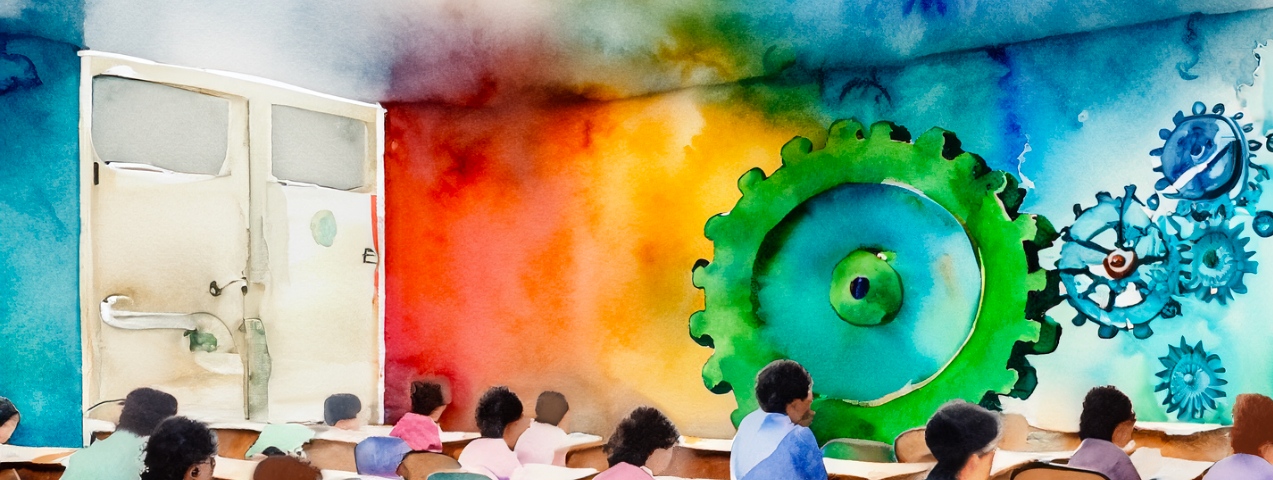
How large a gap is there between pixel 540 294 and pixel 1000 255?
5.73 ft

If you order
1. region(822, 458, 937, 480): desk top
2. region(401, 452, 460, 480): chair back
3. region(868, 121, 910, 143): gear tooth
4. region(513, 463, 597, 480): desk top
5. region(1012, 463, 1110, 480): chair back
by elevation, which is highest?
region(868, 121, 910, 143): gear tooth

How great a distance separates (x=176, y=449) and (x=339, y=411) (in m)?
0.79

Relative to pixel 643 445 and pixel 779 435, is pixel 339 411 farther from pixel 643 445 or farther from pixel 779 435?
pixel 779 435

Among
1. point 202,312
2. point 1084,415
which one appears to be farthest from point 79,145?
point 1084,415

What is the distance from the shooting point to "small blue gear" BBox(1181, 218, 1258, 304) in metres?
2.81

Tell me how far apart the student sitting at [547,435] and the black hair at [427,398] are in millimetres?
410

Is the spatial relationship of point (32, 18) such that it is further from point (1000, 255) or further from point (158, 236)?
point (1000, 255)

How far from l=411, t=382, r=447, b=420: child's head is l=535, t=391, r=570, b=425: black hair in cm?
44

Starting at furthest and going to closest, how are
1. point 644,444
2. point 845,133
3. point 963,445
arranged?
point 845,133
point 644,444
point 963,445

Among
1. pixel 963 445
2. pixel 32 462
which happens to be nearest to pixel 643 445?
pixel 963 445

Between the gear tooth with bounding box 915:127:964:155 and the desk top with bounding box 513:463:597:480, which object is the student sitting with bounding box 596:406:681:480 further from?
the gear tooth with bounding box 915:127:964:155

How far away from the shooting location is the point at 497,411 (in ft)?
11.2

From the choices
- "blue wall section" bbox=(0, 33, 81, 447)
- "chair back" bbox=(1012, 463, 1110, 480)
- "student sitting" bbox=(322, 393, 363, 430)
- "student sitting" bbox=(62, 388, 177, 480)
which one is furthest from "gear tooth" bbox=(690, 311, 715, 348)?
"blue wall section" bbox=(0, 33, 81, 447)

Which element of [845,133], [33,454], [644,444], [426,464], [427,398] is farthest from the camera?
[427,398]
